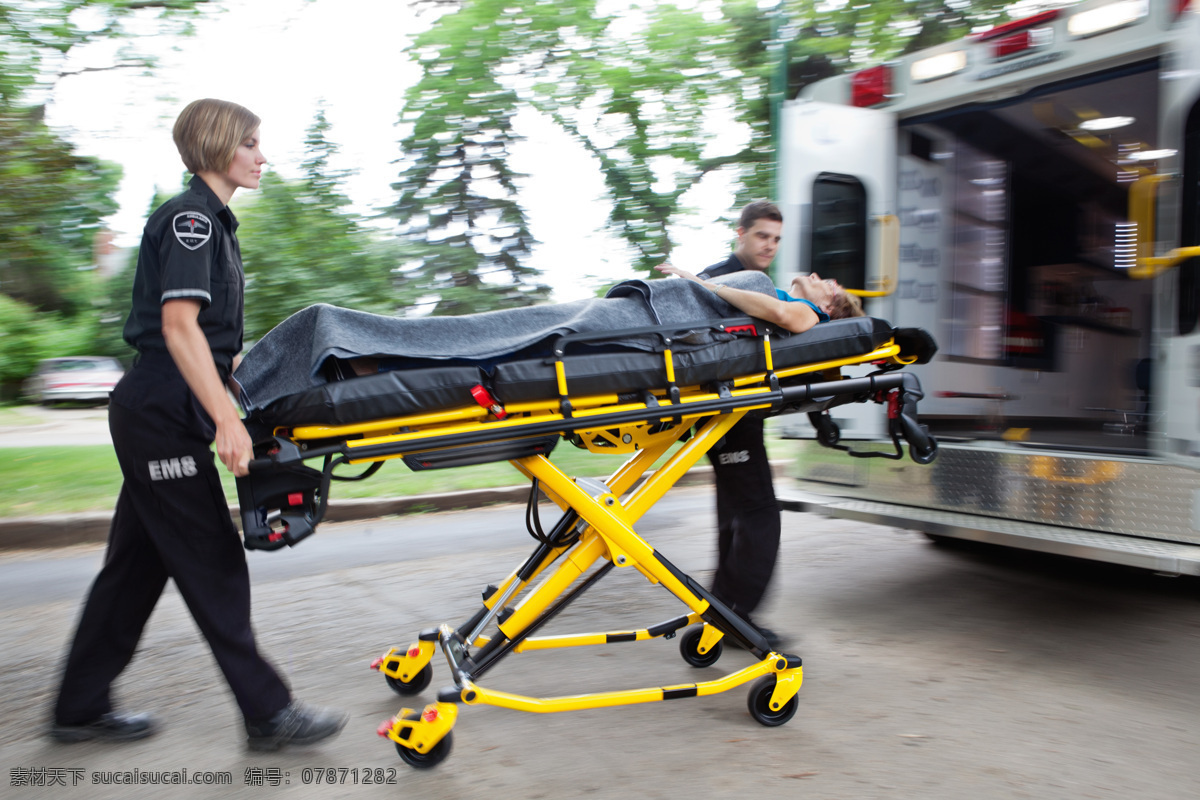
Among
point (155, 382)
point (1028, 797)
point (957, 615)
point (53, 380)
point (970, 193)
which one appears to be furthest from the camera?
point (53, 380)

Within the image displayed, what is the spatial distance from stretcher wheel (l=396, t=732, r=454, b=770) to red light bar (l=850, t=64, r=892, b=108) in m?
4.03

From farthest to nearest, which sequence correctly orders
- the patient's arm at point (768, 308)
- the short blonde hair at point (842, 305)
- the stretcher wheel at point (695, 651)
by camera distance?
the short blonde hair at point (842, 305) < the stretcher wheel at point (695, 651) < the patient's arm at point (768, 308)

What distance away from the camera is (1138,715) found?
2.99 meters

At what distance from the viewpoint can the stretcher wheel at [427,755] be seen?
253 centimetres

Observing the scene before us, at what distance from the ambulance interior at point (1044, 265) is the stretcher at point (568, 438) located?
175 cm

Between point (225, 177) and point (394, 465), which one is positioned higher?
point (225, 177)

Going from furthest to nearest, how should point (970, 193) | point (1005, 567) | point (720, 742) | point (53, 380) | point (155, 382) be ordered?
point (53, 380)
point (970, 193)
point (1005, 567)
point (720, 742)
point (155, 382)

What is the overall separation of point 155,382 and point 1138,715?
3.42m

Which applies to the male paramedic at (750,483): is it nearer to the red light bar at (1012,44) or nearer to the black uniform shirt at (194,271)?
the red light bar at (1012,44)

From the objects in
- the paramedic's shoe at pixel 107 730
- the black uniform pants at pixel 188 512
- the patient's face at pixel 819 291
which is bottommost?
the paramedic's shoe at pixel 107 730

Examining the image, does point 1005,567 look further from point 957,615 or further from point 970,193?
point 970,193

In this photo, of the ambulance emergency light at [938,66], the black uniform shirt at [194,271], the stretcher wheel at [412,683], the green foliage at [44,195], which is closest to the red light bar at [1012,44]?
the ambulance emergency light at [938,66]

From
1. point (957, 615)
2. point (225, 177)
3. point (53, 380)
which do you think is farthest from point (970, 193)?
point (53, 380)

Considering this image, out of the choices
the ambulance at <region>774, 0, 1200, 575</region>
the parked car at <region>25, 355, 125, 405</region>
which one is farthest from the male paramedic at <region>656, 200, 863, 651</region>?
the parked car at <region>25, 355, 125, 405</region>
